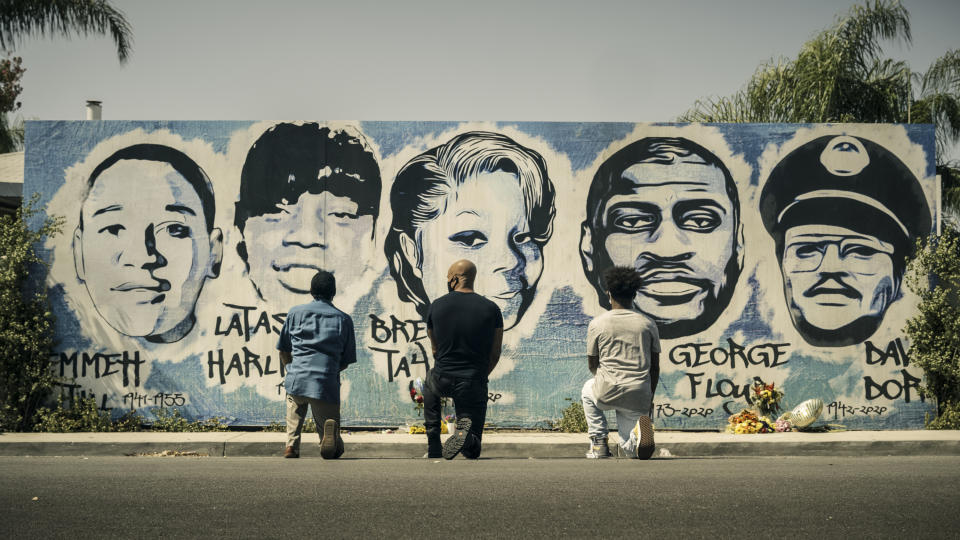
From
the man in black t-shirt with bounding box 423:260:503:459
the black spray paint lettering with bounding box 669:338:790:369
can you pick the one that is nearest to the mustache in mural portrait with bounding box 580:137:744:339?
the black spray paint lettering with bounding box 669:338:790:369

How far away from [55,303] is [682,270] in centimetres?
766

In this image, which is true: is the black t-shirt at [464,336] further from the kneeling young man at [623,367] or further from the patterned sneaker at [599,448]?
the patterned sneaker at [599,448]

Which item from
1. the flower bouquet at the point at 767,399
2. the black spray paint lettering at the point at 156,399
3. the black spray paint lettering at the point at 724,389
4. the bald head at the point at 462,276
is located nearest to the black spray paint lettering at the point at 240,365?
the black spray paint lettering at the point at 156,399

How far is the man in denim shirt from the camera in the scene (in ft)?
25.6

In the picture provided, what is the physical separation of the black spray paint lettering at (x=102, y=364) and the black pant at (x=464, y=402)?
194 inches

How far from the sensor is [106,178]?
1099cm

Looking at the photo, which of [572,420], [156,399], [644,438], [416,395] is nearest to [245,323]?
[156,399]

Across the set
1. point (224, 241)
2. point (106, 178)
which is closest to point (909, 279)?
point (224, 241)

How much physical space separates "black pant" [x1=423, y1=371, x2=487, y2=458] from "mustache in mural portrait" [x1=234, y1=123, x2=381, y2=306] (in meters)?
3.69

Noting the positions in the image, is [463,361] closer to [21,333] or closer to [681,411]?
[681,411]

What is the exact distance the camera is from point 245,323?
10930mm

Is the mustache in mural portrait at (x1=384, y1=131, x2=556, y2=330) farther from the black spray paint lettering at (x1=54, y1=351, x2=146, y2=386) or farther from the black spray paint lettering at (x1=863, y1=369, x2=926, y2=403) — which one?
the black spray paint lettering at (x1=863, y1=369, x2=926, y2=403)

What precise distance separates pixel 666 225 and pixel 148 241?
6377 mm

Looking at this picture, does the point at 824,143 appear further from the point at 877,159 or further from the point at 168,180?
the point at 168,180
